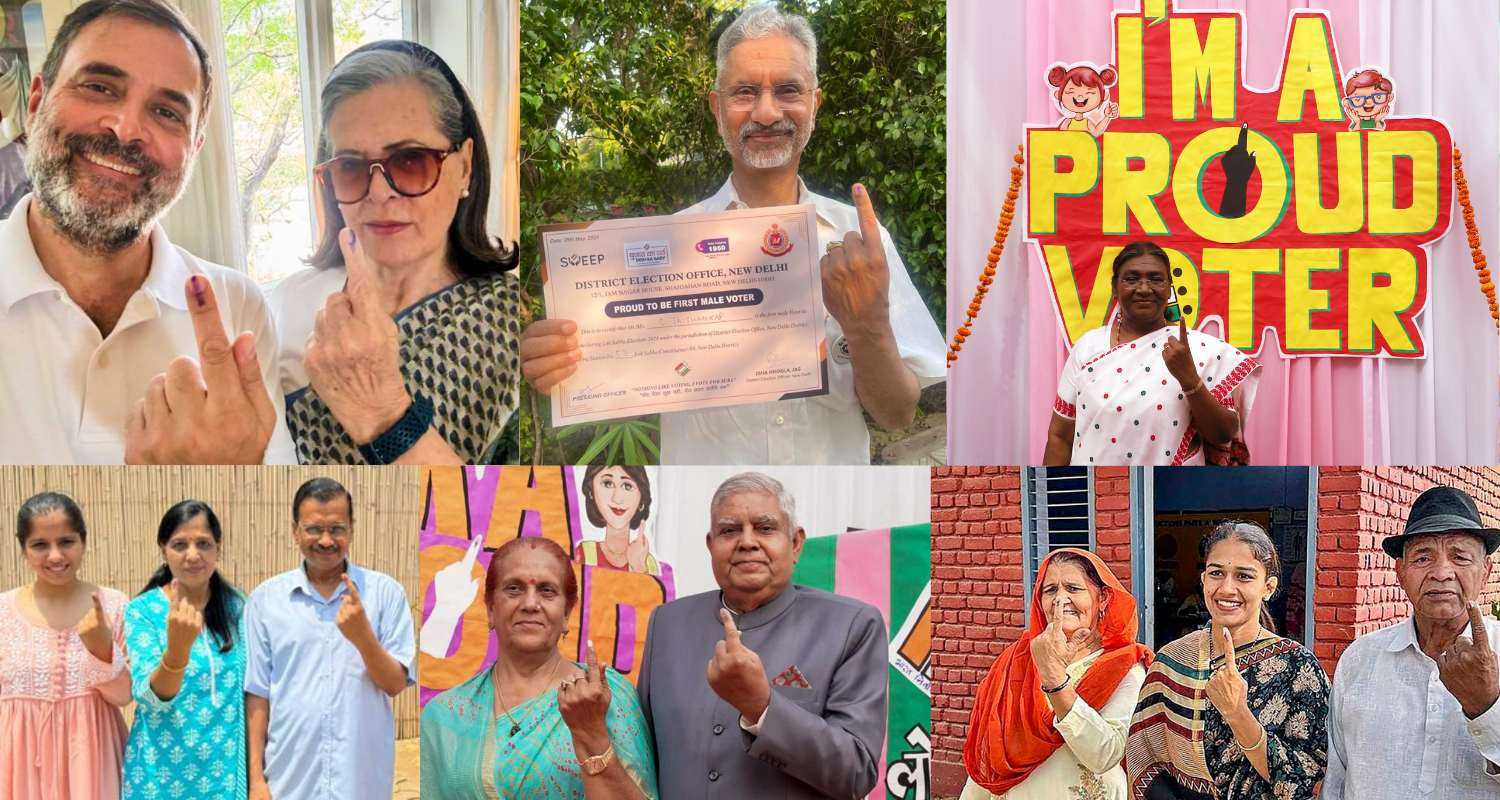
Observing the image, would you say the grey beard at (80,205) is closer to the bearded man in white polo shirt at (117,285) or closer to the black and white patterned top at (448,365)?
the bearded man in white polo shirt at (117,285)

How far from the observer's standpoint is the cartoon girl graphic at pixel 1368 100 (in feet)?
16.2

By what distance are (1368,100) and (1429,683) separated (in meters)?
1.91

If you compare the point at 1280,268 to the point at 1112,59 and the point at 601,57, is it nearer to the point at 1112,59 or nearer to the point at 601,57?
Result: the point at 1112,59

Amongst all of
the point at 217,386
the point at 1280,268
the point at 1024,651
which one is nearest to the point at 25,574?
the point at 217,386

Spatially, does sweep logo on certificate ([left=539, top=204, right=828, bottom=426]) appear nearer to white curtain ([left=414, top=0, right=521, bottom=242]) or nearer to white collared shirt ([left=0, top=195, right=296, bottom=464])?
white curtain ([left=414, top=0, right=521, bottom=242])

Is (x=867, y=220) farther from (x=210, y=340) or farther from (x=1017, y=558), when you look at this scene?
(x=210, y=340)

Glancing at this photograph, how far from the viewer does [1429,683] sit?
4613 millimetres

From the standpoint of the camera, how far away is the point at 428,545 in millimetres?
4828

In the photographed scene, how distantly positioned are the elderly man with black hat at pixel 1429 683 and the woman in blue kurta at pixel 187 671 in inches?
138

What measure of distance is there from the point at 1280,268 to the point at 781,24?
6.09 feet

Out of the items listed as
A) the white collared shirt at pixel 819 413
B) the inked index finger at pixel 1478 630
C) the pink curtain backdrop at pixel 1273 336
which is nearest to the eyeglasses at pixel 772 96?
the white collared shirt at pixel 819 413

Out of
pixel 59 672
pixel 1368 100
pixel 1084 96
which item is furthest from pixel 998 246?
pixel 59 672

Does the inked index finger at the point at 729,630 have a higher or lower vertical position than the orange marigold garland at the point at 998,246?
lower

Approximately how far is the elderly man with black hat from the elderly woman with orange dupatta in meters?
0.66
